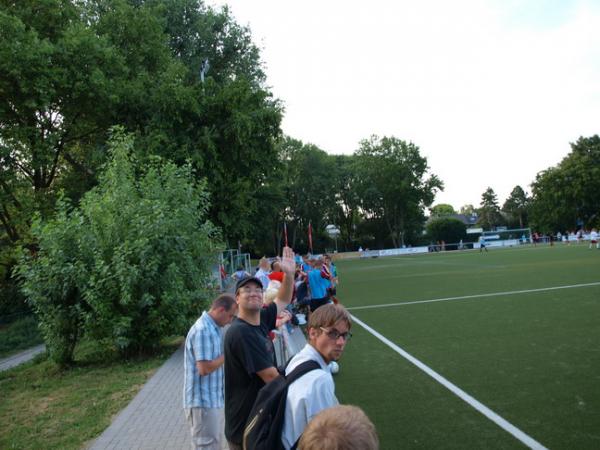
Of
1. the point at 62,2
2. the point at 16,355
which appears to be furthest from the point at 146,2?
the point at 16,355

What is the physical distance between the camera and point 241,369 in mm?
3000

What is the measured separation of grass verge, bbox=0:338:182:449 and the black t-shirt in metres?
3.71

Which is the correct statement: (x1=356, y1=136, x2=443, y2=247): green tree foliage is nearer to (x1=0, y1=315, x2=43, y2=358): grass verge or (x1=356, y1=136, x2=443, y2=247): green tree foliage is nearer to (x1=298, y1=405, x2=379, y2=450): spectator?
(x1=0, y1=315, x2=43, y2=358): grass verge

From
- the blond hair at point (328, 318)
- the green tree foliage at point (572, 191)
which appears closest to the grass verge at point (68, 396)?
the blond hair at point (328, 318)

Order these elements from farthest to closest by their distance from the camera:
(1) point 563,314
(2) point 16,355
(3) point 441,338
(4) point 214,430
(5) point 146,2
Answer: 1. (5) point 146,2
2. (2) point 16,355
3. (1) point 563,314
4. (3) point 441,338
5. (4) point 214,430

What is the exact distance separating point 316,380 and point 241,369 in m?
1.10

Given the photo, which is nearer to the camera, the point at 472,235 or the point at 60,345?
the point at 60,345

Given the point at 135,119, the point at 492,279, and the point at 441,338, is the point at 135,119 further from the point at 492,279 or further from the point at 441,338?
the point at 492,279

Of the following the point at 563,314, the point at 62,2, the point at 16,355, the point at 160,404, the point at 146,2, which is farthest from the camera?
the point at 146,2

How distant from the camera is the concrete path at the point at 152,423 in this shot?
5.56 m

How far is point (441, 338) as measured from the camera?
9.69 m

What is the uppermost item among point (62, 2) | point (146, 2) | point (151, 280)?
point (146, 2)

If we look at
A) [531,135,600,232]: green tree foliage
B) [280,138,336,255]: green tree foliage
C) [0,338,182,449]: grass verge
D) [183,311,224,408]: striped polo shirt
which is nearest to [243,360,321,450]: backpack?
[183,311,224,408]: striped polo shirt

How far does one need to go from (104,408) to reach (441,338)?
6283 mm
